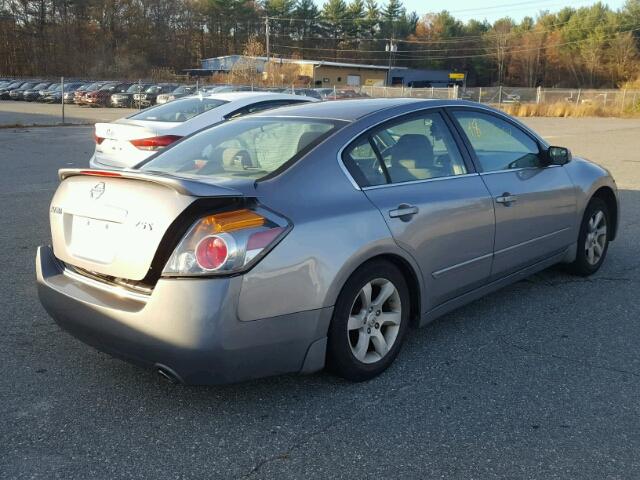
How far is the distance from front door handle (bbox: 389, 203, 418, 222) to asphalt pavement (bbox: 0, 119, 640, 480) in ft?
2.89

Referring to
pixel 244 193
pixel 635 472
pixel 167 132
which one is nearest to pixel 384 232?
pixel 244 193

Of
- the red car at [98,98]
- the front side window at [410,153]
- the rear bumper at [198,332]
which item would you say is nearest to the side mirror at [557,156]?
the front side window at [410,153]

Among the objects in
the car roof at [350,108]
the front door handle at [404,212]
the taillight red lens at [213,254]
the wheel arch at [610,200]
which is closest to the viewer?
the taillight red lens at [213,254]

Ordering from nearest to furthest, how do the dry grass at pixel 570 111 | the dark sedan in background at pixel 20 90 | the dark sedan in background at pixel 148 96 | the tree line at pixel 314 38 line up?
the dry grass at pixel 570 111 → the dark sedan in background at pixel 148 96 → the dark sedan in background at pixel 20 90 → the tree line at pixel 314 38

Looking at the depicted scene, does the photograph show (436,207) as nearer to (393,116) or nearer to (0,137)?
(393,116)

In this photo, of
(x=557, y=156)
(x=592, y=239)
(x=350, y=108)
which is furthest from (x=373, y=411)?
(x=592, y=239)

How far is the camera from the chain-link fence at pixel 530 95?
3928 cm

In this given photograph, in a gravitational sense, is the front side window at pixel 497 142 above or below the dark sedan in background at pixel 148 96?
below

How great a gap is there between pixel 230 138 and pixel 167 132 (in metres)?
3.96

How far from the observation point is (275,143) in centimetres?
366

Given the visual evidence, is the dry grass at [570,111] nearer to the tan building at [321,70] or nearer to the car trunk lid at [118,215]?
the tan building at [321,70]

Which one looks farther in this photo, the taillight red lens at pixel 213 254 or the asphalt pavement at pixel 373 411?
the taillight red lens at pixel 213 254

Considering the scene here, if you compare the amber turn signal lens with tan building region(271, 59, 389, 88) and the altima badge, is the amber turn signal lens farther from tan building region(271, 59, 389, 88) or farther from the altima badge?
tan building region(271, 59, 389, 88)

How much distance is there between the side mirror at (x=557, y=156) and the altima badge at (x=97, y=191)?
127 inches
